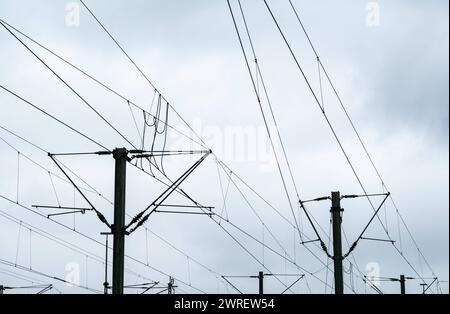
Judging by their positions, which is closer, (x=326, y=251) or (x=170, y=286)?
(x=326, y=251)

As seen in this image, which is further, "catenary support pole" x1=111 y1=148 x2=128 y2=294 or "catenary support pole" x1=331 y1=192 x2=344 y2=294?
"catenary support pole" x1=331 y1=192 x2=344 y2=294

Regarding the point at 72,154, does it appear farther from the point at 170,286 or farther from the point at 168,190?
the point at 170,286

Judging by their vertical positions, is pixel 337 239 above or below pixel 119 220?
above

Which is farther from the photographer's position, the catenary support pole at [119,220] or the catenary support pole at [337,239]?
the catenary support pole at [337,239]

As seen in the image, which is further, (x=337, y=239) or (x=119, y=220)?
(x=337, y=239)
